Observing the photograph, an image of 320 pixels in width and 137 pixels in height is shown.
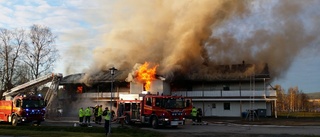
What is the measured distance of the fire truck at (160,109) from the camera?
23.8 metres

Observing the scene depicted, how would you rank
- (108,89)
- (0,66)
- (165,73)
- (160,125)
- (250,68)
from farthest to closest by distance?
(0,66) < (108,89) < (250,68) < (165,73) < (160,125)

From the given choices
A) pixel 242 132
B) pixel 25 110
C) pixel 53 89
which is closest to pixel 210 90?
pixel 53 89

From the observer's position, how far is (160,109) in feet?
78.5

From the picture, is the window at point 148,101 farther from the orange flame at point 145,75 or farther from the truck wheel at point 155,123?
the orange flame at point 145,75

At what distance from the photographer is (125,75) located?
43.8 meters

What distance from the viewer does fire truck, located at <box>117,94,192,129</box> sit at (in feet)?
78.1

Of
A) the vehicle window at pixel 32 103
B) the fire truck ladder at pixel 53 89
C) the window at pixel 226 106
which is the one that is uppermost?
the fire truck ladder at pixel 53 89

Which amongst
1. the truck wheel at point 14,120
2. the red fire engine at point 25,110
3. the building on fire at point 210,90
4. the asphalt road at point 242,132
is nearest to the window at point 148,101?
the asphalt road at point 242,132

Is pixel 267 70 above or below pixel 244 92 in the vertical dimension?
above

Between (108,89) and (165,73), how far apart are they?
12.1 meters

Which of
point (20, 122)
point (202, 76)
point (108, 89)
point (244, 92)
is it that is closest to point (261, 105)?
point (244, 92)

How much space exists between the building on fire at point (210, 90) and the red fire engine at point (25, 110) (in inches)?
480

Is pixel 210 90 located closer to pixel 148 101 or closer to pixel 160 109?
pixel 148 101

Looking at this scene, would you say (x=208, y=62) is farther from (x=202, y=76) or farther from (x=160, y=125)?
(x=160, y=125)
